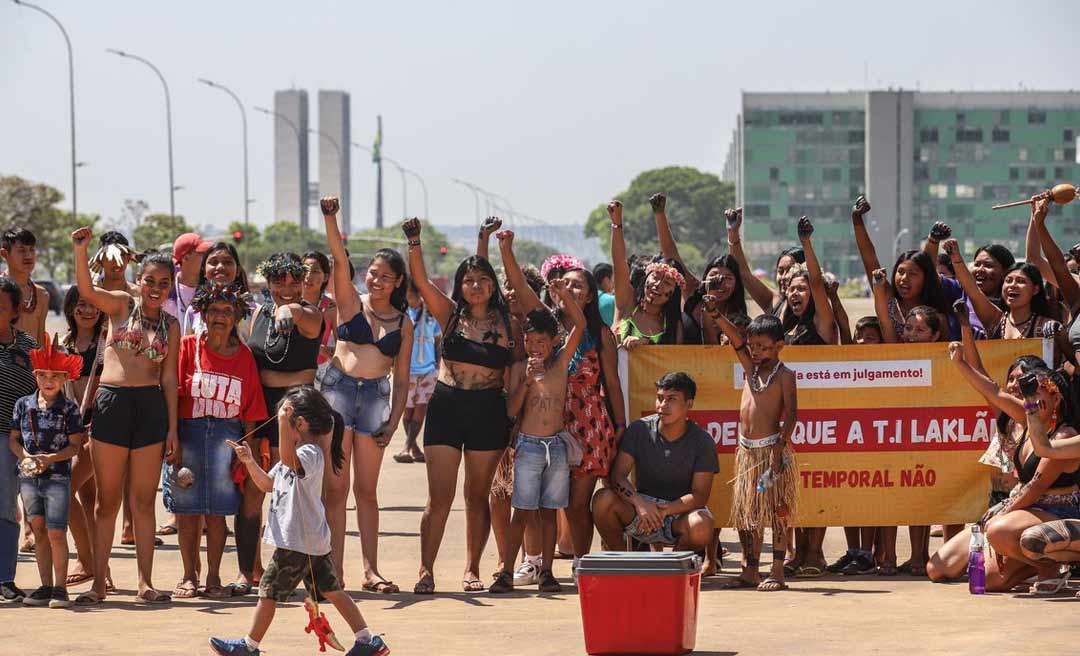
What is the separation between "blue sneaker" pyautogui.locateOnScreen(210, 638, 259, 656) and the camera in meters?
7.34

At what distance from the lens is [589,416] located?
10.0 m

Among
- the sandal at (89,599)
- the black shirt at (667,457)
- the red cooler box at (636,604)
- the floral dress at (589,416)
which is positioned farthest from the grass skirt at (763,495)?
the sandal at (89,599)

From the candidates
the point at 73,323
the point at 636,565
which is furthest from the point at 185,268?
the point at 636,565

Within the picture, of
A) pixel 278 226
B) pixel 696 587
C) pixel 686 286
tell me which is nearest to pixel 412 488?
pixel 686 286

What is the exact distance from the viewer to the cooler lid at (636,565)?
7.75 metres

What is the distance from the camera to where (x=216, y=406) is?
944 cm

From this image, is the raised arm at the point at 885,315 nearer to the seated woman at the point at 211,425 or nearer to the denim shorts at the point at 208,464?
the seated woman at the point at 211,425

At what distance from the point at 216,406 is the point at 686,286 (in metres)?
3.17

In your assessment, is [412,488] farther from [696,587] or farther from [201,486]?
[696,587]

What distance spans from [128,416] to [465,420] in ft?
6.24

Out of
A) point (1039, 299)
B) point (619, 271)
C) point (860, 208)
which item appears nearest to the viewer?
point (1039, 299)

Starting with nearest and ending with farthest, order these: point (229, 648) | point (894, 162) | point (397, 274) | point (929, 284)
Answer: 1. point (229, 648)
2. point (397, 274)
3. point (929, 284)
4. point (894, 162)

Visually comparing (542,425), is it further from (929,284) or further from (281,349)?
(929,284)

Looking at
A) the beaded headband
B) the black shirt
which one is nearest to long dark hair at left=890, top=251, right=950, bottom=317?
the beaded headband
